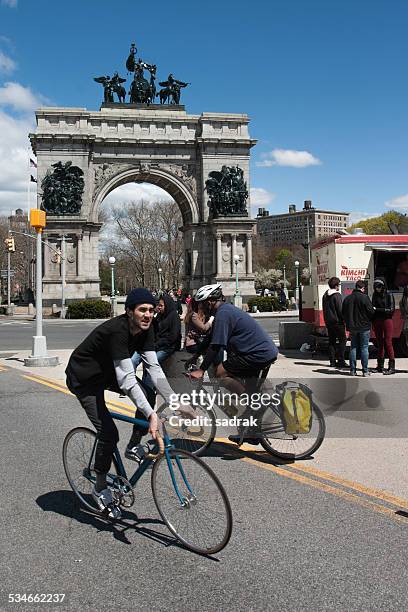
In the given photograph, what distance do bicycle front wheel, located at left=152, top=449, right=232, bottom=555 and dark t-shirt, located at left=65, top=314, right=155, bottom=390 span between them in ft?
2.62

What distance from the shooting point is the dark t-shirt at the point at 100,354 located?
435 cm

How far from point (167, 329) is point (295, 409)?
292 centimetres

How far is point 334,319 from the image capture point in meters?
12.5

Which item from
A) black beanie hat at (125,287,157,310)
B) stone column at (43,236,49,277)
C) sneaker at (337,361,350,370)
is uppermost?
stone column at (43,236,49,277)

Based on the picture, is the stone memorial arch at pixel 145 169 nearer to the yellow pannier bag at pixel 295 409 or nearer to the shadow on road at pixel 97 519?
the yellow pannier bag at pixel 295 409

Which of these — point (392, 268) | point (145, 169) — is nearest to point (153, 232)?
point (145, 169)

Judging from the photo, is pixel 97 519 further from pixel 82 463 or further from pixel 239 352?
pixel 239 352

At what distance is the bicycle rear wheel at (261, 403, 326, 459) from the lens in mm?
6066

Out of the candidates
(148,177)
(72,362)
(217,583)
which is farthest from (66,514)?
(148,177)

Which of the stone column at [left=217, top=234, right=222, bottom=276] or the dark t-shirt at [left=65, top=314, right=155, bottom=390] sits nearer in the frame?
the dark t-shirt at [left=65, top=314, right=155, bottom=390]

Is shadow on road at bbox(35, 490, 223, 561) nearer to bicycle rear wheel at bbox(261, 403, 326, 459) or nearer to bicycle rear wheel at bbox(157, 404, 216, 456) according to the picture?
bicycle rear wheel at bbox(157, 404, 216, 456)

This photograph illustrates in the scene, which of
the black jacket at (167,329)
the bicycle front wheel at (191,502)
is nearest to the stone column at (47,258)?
the black jacket at (167,329)

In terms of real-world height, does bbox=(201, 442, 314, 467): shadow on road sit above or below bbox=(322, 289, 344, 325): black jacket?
below

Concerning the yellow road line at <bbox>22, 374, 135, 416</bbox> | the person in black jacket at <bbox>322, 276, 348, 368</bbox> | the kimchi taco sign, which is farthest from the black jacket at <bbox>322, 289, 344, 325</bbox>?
the yellow road line at <bbox>22, 374, 135, 416</bbox>
